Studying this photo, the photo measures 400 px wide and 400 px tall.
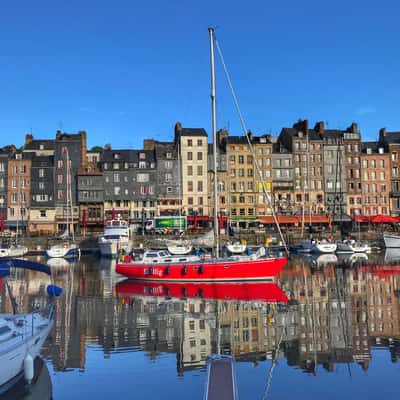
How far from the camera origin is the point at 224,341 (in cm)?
1700

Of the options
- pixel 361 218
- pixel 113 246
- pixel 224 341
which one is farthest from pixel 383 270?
pixel 361 218

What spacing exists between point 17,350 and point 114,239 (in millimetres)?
47127

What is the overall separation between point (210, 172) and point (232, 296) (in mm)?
54532

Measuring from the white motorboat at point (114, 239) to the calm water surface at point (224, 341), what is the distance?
27.1m

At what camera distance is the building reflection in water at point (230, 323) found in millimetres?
15539

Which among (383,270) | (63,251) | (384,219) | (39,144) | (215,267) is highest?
(39,144)

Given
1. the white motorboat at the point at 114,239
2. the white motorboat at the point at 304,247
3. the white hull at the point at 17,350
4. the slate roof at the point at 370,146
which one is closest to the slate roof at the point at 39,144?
the white motorboat at the point at 114,239

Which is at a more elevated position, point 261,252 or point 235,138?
point 235,138

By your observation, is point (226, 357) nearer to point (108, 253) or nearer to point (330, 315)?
point (330, 315)

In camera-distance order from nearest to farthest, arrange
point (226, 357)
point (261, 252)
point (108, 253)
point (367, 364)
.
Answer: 1. point (226, 357)
2. point (367, 364)
3. point (261, 252)
4. point (108, 253)

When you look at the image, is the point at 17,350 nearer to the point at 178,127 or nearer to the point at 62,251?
the point at 62,251

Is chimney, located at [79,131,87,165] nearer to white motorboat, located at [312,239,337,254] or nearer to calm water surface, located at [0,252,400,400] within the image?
white motorboat, located at [312,239,337,254]

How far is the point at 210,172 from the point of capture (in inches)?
3157

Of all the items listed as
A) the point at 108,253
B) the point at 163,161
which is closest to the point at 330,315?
the point at 108,253
